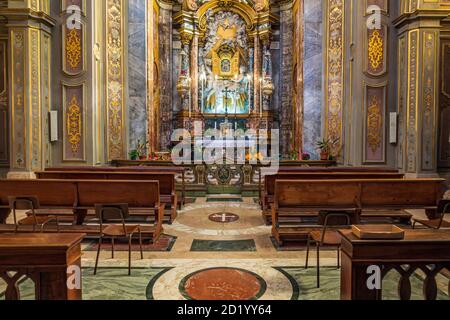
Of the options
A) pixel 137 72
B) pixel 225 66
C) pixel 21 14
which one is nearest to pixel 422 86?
pixel 137 72

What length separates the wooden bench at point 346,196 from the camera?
5.38m

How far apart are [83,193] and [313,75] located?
973 centimetres

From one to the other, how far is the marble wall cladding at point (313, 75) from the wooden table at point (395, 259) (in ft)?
33.8

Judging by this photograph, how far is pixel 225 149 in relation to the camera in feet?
49.8

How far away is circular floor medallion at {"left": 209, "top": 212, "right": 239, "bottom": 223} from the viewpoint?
22.9 feet

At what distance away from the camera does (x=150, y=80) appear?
44.3 ft

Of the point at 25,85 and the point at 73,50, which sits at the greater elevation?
the point at 73,50

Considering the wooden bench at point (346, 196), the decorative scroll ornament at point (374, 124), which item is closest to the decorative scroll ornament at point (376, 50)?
the decorative scroll ornament at point (374, 124)

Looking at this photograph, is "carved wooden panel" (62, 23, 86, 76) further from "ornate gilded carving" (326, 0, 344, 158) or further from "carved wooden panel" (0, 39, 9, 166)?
"ornate gilded carving" (326, 0, 344, 158)

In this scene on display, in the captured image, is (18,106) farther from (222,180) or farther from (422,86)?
(422,86)

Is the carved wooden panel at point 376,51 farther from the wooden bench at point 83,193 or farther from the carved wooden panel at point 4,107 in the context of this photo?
the carved wooden panel at point 4,107

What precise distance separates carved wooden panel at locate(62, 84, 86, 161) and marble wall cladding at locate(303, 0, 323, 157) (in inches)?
301

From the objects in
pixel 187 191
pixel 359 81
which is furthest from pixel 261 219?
pixel 359 81
